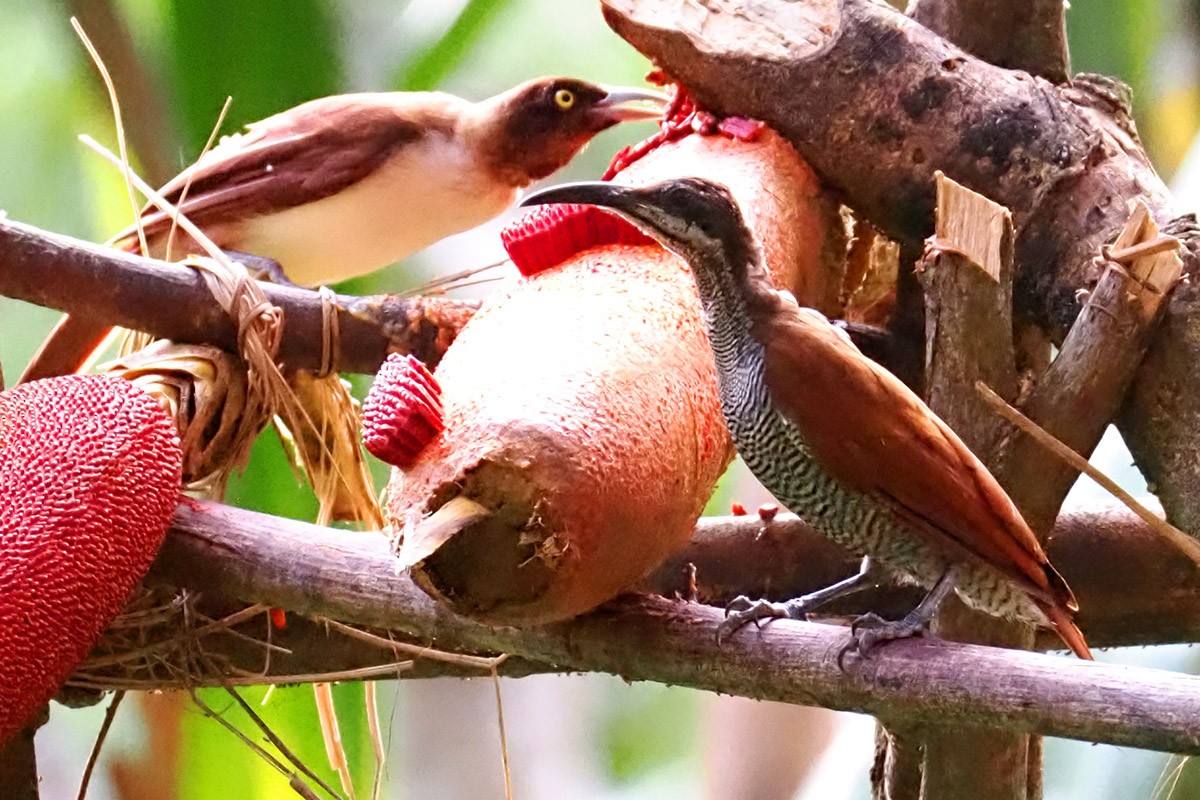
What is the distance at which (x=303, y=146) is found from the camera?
4.78 feet

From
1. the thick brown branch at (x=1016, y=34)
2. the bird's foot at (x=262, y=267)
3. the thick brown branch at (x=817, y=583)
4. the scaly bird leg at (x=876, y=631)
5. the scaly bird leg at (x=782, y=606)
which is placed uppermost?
the thick brown branch at (x=1016, y=34)

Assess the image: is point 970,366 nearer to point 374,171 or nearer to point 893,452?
point 893,452

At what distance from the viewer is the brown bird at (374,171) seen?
4.73 ft

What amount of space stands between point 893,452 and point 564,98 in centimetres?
80

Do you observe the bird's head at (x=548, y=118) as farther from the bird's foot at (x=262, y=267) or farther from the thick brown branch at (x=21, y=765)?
the thick brown branch at (x=21, y=765)

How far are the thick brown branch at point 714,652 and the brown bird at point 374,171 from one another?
0.58 meters

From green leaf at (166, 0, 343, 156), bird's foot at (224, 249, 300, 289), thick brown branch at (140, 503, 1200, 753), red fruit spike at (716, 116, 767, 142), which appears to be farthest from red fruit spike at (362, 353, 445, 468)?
green leaf at (166, 0, 343, 156)

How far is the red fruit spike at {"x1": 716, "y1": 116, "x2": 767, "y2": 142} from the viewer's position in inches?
47.3

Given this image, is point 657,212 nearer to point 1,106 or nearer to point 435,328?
point 435,328

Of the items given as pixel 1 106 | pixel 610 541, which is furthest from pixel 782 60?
pixel 1 106

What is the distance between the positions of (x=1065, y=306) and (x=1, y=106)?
1.89m

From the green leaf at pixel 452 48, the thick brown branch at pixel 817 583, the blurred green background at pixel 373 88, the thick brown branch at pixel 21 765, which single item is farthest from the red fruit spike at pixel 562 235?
the green leaf at pixel 452 48

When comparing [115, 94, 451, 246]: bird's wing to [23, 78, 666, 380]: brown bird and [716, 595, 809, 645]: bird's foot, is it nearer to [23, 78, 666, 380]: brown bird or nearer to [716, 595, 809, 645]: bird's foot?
[23, 78, 666, 380]: brown bird

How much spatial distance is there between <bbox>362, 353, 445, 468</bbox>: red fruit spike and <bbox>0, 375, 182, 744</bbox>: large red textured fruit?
0.27 meters
